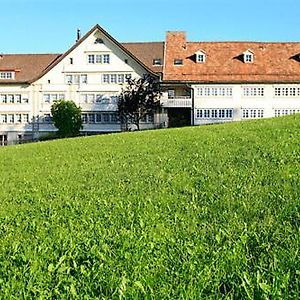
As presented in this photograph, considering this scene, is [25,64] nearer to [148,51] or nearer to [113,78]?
[113,78]

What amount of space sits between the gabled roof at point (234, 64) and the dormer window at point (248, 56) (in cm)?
41

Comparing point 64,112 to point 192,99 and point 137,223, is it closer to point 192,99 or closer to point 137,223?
point 192,99

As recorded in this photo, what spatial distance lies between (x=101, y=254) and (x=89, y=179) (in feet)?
20.6

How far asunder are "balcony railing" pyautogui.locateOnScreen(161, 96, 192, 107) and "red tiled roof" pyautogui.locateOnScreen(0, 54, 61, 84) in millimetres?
16721

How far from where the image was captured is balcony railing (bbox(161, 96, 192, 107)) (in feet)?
197

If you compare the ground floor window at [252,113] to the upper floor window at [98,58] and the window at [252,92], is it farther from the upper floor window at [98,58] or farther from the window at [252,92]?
the upper floor window at [98,58]

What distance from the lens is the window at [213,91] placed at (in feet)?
198

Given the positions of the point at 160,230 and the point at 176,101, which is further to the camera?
the point at 176,101

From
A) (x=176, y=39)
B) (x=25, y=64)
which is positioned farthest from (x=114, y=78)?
(x=25, y=64)

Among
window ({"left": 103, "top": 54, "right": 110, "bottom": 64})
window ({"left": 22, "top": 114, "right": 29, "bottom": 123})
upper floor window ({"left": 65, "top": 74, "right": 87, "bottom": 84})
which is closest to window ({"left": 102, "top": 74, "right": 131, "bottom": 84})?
window ({"left": 103, "top": 54, "right": 110, "bottom": 64})

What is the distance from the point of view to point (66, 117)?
58625mm

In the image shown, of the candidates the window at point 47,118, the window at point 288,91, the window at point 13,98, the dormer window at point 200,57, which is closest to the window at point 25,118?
the window at point 13,98

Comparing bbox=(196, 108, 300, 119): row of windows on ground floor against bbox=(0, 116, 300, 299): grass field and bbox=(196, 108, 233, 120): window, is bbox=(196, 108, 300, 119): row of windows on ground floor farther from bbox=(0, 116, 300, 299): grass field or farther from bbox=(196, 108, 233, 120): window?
bbox=(0, 116, 300, 299): grass field

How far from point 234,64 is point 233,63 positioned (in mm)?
167
